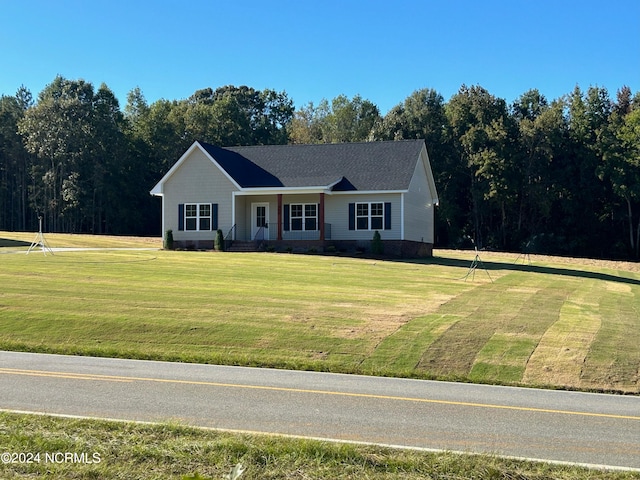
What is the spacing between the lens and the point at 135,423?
7070 millimetres

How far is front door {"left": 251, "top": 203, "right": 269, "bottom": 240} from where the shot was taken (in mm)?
34781

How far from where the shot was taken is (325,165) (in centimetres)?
3575

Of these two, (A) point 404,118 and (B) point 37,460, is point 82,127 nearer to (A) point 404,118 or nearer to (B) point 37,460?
(A) point 404,118

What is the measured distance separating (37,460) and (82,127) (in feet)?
200

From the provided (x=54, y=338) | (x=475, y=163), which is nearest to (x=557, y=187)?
(x=475, y=163)

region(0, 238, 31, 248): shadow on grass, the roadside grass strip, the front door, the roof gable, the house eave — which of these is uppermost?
the roof gable

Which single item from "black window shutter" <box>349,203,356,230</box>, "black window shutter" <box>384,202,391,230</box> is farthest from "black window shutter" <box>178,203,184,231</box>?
"black window shutter" <box>384,202,391,230</box>

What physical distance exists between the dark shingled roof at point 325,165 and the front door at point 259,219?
1394 mm

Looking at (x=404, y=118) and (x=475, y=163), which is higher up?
(x=404, y=118)

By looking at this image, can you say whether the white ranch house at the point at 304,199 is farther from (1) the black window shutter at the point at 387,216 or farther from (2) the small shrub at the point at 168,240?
(2) the small shrub at the point at 168,240

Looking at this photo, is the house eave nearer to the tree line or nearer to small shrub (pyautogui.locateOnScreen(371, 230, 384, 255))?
small shrub (pyautogui.locateOnScreen(371, 230, 384, 255))

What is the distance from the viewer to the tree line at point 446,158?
53000mm

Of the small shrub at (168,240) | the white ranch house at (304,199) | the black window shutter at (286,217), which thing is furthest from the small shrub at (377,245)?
the small shrub at (168,240)

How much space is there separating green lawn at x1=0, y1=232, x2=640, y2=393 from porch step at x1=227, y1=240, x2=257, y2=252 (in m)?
8.66
